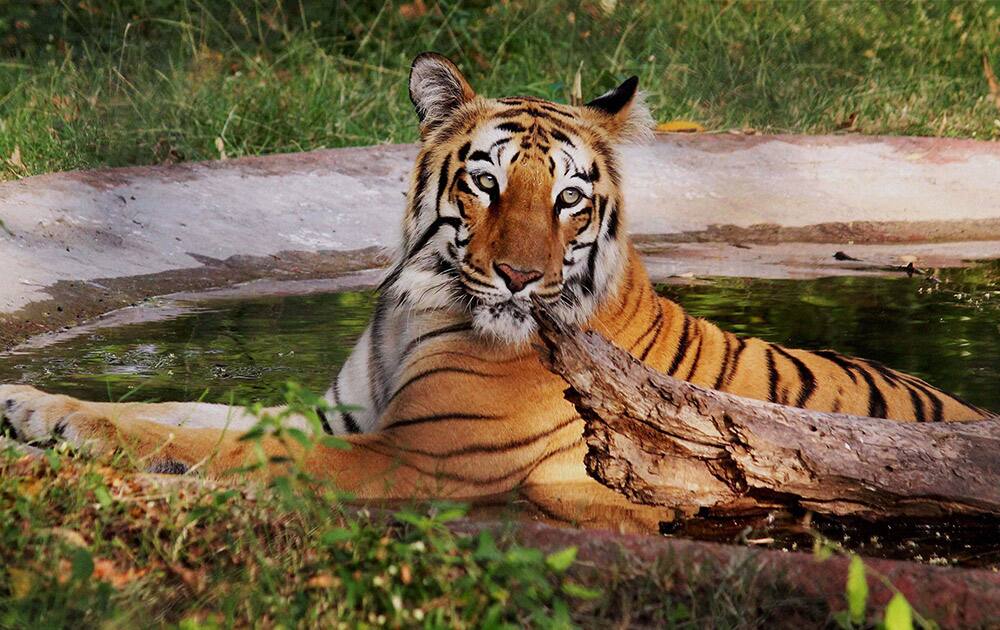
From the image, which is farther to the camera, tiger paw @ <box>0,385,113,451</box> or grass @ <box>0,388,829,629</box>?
tiger paw @ <box>0,385,113,451</box>

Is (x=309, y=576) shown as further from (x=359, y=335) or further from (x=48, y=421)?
(x=359, y=335)

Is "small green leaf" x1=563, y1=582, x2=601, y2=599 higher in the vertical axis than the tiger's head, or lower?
lower

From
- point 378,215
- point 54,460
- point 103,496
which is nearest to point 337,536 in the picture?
point 103,496

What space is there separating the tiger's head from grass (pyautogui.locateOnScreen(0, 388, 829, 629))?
1.01 meters

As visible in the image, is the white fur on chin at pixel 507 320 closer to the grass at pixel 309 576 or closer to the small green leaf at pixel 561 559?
the grass at pixel 309 576

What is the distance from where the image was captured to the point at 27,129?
7.62m

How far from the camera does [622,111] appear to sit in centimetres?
420

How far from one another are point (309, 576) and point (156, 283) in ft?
12.4

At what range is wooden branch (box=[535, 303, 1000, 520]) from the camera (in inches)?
133

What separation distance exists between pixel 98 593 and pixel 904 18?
10.4m

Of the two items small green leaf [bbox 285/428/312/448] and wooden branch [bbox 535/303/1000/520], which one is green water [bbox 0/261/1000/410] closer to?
wooden branch [bbox 535/303/1000/520]

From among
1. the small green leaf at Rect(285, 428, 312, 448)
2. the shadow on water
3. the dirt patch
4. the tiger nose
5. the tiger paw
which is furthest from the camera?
the dirt patch

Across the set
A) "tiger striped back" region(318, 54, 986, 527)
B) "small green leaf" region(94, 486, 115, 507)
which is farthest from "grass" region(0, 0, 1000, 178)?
"small green leaf" region(94, 486, 115, 507)

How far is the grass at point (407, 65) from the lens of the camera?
7918mm
